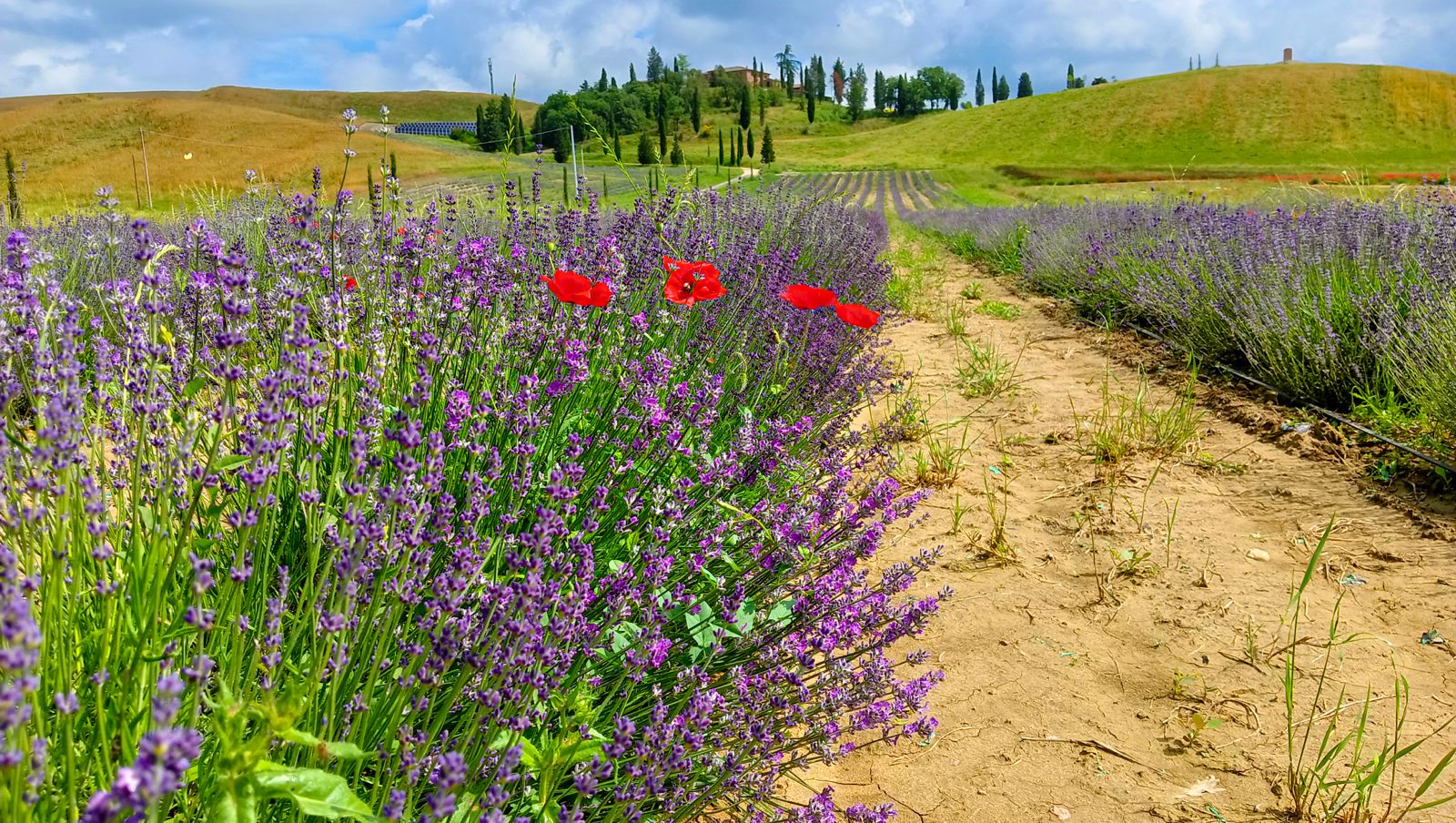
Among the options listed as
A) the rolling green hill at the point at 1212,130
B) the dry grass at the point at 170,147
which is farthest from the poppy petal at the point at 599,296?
the rolling green hill at the point at 1212,130

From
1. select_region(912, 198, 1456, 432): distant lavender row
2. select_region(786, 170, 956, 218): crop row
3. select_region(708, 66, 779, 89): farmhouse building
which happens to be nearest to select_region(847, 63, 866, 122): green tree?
select_region(708, 66, 779, 89): farmhouse building

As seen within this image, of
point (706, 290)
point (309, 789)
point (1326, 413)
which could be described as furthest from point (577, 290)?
point (1326, 413)

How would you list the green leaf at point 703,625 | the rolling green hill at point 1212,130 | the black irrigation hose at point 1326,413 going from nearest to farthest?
the green leaf at point 703,625, the black irrigation hose at point 1326,413, the rolling green hill at point 1212,130

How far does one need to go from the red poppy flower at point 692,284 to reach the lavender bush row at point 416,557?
145 mm

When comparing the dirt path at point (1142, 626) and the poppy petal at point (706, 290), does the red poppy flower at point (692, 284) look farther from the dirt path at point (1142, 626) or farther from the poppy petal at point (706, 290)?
the dirt path at point (1142, 626)

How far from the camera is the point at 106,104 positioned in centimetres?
4788

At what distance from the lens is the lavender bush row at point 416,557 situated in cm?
83

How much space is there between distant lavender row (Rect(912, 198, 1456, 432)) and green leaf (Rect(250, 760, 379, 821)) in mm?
3800

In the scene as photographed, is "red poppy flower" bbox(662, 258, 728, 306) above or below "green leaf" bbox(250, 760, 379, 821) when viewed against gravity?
above

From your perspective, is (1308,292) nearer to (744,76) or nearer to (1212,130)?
(1212,130)

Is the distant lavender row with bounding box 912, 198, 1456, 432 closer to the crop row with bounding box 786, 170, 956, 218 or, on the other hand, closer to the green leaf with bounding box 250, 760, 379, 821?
the green leaf with bounding box 250, 760, 379, 821

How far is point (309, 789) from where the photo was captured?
74 centimetres

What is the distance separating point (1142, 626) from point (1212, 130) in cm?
6565

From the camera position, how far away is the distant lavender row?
11.7ft
